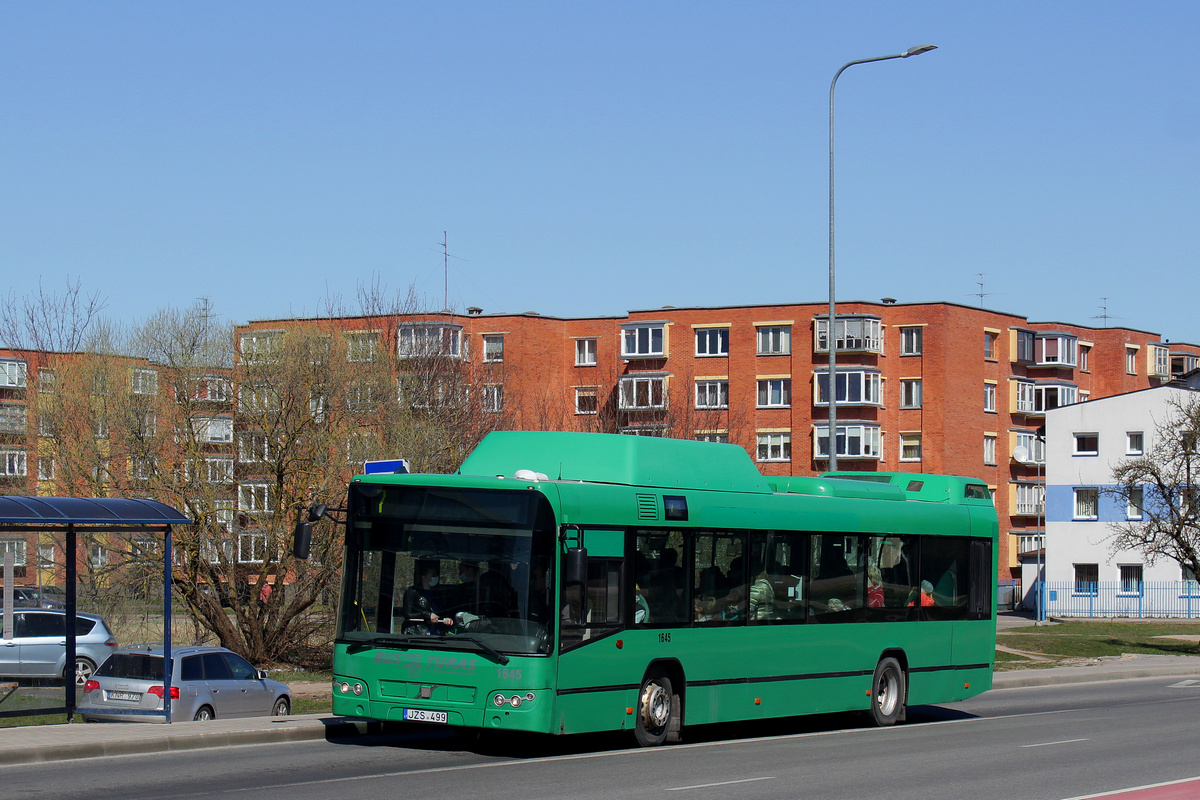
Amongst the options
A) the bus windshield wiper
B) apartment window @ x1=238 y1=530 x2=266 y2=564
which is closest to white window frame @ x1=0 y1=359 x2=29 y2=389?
apartment window @ x1=238 y1=530 x2=266 y2=564

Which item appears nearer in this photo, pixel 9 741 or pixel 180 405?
pixel 9 741

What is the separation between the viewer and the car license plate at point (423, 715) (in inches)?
533

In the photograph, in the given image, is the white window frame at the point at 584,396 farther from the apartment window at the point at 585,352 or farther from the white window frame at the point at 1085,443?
the white window frame at the point at 1085,443

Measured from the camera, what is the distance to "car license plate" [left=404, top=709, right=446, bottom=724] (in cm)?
1353

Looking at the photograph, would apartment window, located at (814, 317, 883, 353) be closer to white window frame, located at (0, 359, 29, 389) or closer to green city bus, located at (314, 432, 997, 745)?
white window frame, located at (0, 359, 29, 389)

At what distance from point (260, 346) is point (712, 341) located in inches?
1919

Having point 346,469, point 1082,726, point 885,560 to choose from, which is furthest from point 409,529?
point 346,469

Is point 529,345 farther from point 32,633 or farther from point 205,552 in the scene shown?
point 32,633

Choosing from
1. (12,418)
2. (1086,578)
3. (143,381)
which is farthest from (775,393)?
(12,418)

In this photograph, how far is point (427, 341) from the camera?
45.7m

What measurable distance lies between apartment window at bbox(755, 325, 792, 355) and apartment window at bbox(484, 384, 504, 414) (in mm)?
29886

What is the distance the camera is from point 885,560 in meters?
18.2

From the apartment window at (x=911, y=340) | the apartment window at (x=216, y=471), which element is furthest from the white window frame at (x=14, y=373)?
the apartment window at (x=911, y=340)

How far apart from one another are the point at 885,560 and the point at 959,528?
6.89 ft
